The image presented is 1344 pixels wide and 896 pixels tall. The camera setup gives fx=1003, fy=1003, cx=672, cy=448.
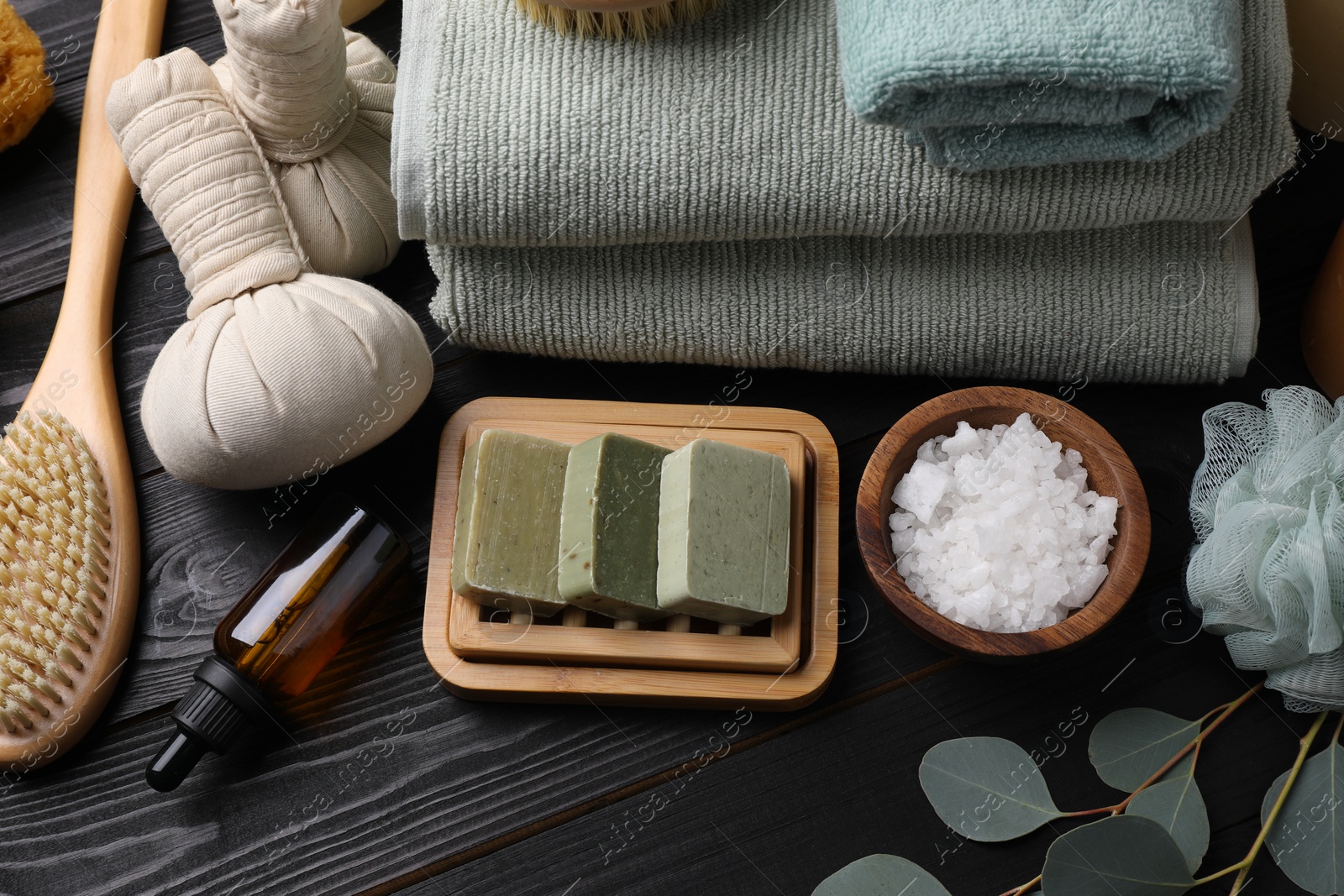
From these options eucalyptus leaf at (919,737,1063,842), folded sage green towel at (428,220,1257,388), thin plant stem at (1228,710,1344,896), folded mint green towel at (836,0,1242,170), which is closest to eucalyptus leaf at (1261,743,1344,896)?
thin plant stem at (1228,710,1344,896)

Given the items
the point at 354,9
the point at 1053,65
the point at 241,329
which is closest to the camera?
the point at 1053,65

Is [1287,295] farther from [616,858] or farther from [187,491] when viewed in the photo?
[187,491]

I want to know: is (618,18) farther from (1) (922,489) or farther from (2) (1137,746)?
(2) (1137,746)

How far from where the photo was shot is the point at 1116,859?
513mm

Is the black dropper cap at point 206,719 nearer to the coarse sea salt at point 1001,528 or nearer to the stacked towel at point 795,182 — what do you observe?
the stacked towel at point 795,182

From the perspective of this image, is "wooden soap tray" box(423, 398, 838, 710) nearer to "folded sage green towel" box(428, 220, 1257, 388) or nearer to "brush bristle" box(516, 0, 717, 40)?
"folded sage green towel" box(428, 220, 1257, 388)

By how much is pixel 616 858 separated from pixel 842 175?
39 cm

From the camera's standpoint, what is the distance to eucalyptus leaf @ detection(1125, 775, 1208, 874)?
0.55m

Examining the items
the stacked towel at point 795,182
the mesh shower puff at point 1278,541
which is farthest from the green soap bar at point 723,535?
the mesh shower puff at point 1278,541

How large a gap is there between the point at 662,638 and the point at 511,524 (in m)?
0.11

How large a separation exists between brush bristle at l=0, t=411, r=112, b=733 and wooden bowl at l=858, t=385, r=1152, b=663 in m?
0.44

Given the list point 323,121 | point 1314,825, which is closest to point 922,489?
point 1314,825

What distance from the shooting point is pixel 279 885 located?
572mm

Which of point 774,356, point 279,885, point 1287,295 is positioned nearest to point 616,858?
point 279,885
